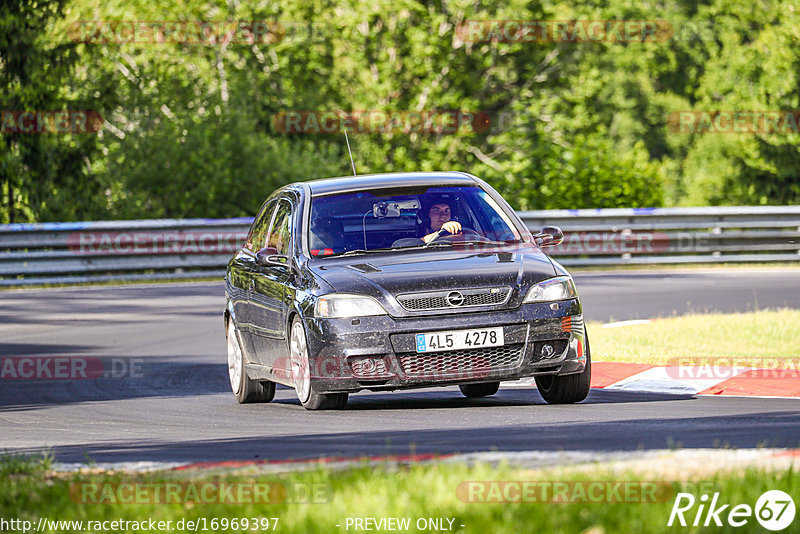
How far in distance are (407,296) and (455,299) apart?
0.32 meters

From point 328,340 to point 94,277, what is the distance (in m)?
15.9

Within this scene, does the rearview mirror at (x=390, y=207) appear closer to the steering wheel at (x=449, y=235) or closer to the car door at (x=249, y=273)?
the steering wheel at (x=449, y=235)

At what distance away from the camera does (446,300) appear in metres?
9.64

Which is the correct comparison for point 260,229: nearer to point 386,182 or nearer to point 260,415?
point 386,182

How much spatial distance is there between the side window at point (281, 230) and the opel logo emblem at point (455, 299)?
5.74 ft

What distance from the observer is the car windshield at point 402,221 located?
10625 mm

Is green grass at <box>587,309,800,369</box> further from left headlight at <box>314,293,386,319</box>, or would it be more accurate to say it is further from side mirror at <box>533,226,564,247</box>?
left headlight at <box>314,293,386,319</box>

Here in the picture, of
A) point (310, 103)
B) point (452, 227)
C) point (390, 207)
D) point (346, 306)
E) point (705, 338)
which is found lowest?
point (705, 338)

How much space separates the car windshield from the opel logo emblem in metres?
0.96

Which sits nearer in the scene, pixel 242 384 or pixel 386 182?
pixel 386 182

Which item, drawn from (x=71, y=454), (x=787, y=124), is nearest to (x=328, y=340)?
(x=71, y=454)

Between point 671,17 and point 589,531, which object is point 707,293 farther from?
point 671,17

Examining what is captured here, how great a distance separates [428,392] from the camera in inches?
483

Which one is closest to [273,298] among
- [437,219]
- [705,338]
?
[437,219]
